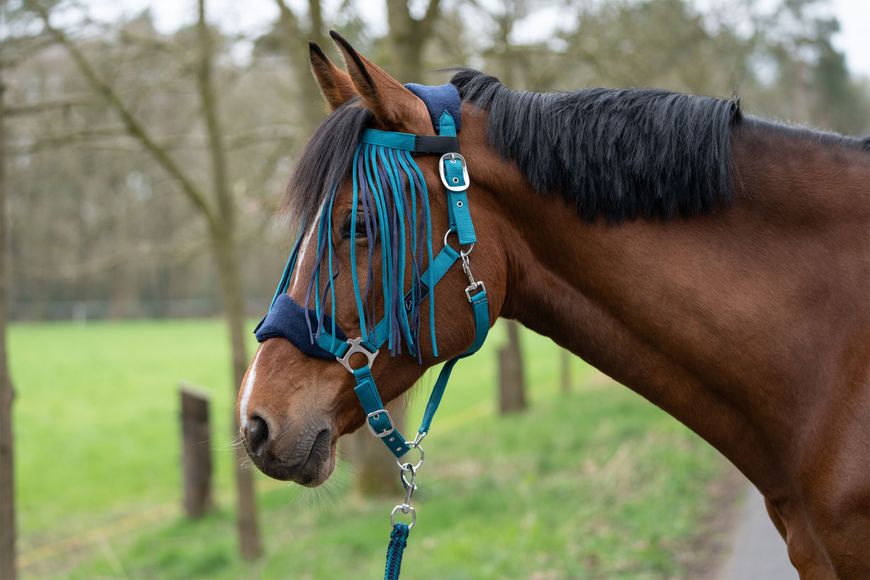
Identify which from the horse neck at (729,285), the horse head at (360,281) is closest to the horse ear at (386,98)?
the horse head at (360,281)

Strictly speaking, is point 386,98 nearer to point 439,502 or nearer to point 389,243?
point 389,243

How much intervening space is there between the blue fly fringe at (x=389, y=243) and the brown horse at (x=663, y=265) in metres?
0.04

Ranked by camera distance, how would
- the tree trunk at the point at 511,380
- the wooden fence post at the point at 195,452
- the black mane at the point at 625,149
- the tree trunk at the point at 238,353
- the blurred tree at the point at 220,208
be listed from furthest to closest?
the tree trunk at the point at 511,380
the wooden fence post at the point at 195,452
the tree trunk at the point at 238,353
the blurred tree at the point at 220,208
the black mane at the point at 625,149

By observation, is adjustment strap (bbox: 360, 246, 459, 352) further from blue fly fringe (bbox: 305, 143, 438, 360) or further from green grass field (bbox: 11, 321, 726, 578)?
green grass field (bbox: 11, 321, 726, 578)

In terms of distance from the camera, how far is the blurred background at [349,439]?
6320mm

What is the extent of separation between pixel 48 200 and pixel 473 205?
4292 cm

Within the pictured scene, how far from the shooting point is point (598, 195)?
2291mm

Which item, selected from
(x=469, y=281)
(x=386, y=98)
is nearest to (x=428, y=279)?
(x=469, y=281)

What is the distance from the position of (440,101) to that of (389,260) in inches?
19.7

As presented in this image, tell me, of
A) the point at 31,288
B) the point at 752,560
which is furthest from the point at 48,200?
the point at 752,560

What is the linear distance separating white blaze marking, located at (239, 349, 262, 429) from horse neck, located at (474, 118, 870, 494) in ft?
2.59

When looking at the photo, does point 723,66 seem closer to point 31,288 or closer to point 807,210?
point 807,210

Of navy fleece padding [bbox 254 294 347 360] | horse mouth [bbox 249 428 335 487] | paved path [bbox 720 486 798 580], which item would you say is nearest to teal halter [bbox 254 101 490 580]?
navy fleece padding [bbox 254 294 347 360]

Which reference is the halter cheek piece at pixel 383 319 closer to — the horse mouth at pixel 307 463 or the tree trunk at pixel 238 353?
the horse mouth at pixel 307 463
